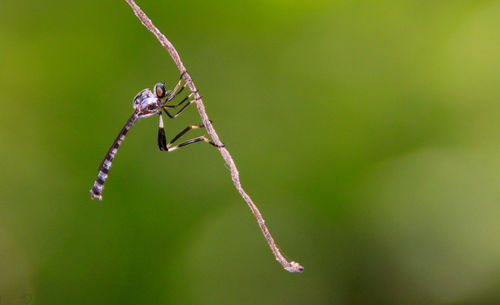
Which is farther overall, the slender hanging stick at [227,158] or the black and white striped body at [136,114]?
the black and white striped body at [136,114]

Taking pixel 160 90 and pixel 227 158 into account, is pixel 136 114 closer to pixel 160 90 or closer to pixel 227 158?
pixel 160 90

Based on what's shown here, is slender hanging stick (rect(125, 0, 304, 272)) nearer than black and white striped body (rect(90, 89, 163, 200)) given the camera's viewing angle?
Yes

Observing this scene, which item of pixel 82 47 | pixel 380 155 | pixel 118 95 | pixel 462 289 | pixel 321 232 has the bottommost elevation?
pixel 462 289

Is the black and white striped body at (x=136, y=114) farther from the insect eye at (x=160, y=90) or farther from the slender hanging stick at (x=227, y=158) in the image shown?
the slender hanging stick at (x=227, y=158)

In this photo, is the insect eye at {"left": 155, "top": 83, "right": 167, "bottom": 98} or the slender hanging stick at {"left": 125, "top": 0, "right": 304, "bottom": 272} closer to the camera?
the slender hanging stick at {"left": 125, "top": 0, "right": 304, "bottom": 272}

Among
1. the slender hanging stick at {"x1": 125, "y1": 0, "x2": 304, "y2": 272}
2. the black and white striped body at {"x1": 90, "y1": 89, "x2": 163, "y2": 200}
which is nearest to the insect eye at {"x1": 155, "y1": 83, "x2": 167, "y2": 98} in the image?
the black and white striped body at {"x1": 90, "y1": 89, "x2": 163, "y2": 200}

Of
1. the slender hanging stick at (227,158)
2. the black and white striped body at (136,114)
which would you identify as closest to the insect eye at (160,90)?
the black and white striped body at (136,114)

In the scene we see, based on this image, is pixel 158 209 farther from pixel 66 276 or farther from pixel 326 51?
pixel 326 51

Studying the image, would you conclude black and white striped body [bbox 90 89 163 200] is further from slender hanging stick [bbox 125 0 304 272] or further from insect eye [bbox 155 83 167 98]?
slender hanging stick [bbox 125 0 304 272]

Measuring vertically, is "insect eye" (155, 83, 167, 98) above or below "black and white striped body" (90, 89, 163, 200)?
above

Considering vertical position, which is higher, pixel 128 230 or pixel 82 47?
pixel 82 47

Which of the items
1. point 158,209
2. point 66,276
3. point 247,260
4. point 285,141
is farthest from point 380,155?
point 66,276
